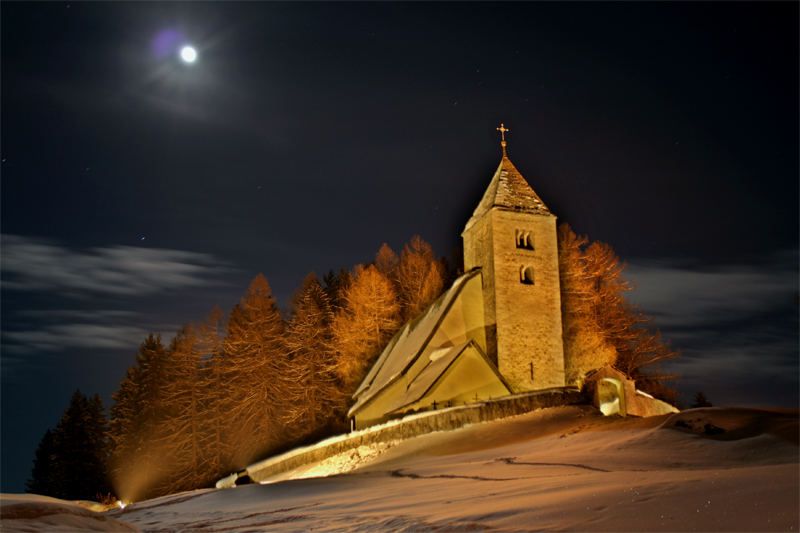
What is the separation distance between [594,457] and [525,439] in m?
5.40

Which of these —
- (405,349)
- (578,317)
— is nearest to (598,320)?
(578,317)

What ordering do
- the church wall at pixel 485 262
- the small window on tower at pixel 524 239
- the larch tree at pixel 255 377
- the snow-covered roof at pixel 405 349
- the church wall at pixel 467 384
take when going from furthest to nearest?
the larch tree at pixel 255 377
the small window on tower at pixel 524 239
the church wall at pixel 485 262
the snow-covered roof at pixel 405 349
the church wall at pixel 467 384

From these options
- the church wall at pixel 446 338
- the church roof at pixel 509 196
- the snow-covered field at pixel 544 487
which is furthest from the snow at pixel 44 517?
the church roof at pixel 509 196

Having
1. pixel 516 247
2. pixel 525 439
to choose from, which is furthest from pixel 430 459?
pixel 516 247

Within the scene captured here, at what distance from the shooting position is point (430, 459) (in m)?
17.2

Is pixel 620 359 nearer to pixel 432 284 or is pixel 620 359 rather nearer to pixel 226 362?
pixel 432 284

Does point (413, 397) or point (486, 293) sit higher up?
point (486, 293)

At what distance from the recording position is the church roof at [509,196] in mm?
33094

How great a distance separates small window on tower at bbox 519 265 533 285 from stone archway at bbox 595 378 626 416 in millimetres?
11230

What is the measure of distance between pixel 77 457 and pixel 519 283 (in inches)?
1339

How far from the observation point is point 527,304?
3156cm

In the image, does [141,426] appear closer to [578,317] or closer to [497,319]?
[497,319]

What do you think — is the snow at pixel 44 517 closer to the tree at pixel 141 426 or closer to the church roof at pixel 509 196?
the church roof at pixel 509 196

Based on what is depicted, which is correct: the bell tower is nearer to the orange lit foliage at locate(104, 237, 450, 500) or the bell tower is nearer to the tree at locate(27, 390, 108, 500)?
the orange lit foliage at locate(104, 237, 450, 500)
